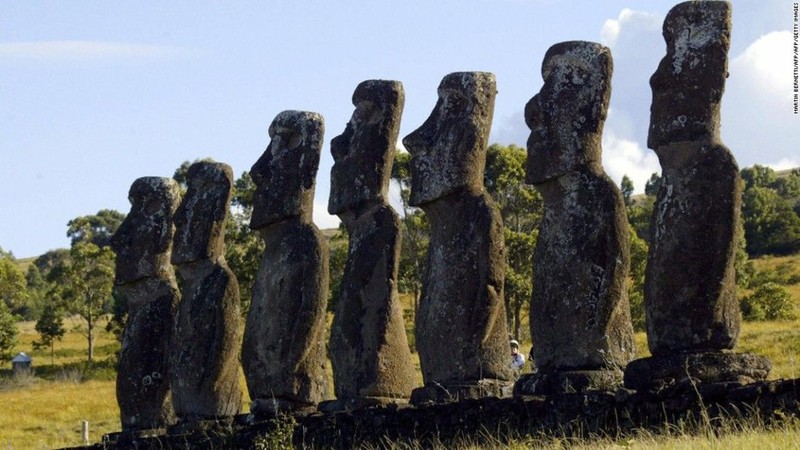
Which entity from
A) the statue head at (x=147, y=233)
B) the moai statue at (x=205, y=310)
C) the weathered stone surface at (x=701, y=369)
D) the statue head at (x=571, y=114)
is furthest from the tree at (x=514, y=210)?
the weathered stone surface at (x=701, y=369)

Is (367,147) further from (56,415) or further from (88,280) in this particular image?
(88,280)

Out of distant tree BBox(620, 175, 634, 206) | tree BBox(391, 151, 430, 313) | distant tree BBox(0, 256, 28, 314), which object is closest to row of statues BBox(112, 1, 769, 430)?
tree BBox(391, 151, 430, 313)

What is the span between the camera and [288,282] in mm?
19078

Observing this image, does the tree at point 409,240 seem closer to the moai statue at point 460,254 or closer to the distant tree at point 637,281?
the distant tree at point 637,281

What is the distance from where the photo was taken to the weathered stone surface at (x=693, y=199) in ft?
48.4

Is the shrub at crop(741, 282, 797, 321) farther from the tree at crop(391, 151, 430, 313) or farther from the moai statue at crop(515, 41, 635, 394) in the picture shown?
the moai statue at crop(515, 41, 635, 394)

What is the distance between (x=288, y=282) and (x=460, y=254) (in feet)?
8.28

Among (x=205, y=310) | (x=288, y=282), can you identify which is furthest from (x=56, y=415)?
(x=288, y=282)

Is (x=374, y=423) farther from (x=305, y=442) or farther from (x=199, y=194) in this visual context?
(x=199, y=194)

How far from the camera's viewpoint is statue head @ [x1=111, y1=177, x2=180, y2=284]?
840 inches

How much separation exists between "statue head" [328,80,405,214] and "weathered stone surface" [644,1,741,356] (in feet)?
14.4

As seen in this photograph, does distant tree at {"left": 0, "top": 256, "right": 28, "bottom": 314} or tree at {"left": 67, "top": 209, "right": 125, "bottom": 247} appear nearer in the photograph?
distant tree at {"left": 0, "top": 256, "right": 28, "bottom": 314}

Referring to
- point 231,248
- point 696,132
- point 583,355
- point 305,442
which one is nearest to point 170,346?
point 305,442

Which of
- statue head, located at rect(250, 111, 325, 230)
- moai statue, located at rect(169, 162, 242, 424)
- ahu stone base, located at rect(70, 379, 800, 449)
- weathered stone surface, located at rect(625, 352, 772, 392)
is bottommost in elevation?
ahu stone base, located at rect(70, 379, 800, 449)
